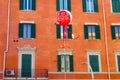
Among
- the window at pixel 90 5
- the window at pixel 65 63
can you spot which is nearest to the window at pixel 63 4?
the window at pixel 90 5

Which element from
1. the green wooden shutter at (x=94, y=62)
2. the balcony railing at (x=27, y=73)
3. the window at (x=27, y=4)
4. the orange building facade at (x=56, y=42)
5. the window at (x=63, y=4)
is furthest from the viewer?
the window at (x=63, y=4)

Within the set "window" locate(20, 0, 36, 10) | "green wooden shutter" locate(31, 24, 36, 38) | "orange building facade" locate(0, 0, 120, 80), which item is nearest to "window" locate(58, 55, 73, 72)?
"orange building facade" locate(0, 0, 120, 80)

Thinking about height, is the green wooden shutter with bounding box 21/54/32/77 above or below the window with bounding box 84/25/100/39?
below

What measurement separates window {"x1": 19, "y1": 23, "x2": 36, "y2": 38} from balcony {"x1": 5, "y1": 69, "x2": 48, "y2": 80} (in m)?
3.44

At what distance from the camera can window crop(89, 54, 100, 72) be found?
3088 cm

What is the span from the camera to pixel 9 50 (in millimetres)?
30438

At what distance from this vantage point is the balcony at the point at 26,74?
29125 millimetres

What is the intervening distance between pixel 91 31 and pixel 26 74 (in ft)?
25.1

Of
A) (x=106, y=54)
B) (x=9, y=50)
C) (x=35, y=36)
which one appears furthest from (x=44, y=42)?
(x=106, y=54)

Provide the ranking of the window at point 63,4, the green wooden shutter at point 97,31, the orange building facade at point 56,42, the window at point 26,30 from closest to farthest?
1. the orange building facade at point 56,42
2. the window at point 26,30
3. the green wooden shutter at point 97,31
4. the window at point 63,4

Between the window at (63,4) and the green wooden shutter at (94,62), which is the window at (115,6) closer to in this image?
the window at (63,4)

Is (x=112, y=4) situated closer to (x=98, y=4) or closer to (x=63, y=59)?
(x=98, y=4)

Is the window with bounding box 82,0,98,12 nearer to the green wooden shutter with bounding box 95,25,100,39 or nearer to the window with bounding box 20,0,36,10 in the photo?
the green wooden shutter with bounding box 95,25,100,39

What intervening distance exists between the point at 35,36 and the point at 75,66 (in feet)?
15.6
